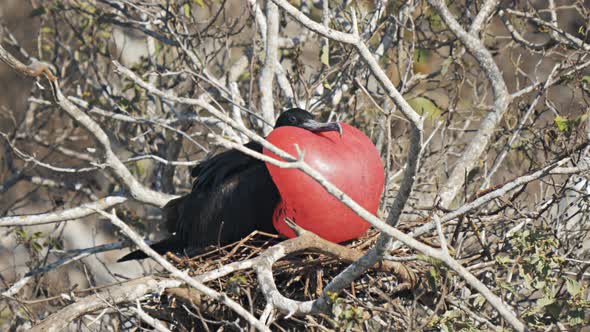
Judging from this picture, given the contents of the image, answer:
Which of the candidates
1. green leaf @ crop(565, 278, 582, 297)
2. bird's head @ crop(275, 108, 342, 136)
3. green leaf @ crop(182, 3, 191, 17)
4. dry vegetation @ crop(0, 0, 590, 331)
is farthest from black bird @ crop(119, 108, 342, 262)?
green leaf @ crop(565, 278, 582, 297)

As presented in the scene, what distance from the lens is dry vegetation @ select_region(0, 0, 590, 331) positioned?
3240mm

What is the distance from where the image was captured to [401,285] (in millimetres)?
3842

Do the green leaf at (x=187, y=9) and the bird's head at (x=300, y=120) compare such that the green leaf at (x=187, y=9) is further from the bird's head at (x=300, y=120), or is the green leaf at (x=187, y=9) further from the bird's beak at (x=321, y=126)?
the bird's beak at (x=321, y=126)

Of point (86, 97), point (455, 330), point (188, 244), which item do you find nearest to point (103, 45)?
point (86, 97)

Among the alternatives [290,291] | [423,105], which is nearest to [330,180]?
[290,291]

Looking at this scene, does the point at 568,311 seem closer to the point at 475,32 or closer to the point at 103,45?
the point at 475,32

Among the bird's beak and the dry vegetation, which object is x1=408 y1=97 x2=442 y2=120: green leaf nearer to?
the dry vegetation

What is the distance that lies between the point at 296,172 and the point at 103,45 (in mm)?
3328

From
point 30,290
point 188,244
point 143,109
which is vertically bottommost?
point 30,290

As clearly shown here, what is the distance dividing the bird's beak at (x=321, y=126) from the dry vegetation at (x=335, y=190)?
0.26 meters

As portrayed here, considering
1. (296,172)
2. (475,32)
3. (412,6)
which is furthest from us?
(412,6)

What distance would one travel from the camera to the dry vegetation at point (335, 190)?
324cm

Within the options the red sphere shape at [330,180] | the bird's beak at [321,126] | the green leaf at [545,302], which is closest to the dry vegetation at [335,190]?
the green leaf at [545,302]

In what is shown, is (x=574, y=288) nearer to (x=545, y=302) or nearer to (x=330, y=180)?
(x=545, y=302)
